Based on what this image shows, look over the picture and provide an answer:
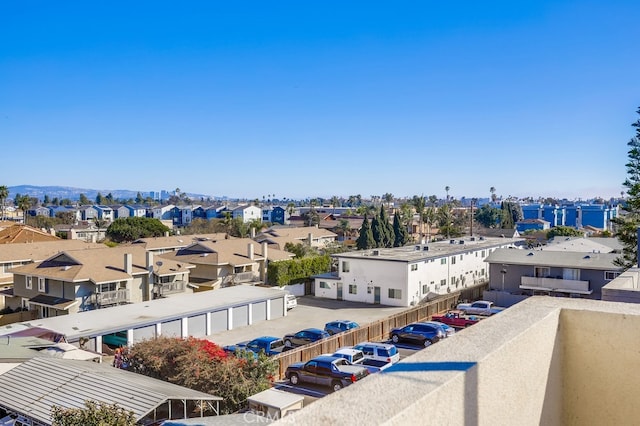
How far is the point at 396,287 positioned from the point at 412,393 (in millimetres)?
35741

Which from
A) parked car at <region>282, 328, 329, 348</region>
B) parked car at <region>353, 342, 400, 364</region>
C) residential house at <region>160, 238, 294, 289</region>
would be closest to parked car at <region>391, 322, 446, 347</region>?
parked car at <region>353, 342, 400, 364</region>

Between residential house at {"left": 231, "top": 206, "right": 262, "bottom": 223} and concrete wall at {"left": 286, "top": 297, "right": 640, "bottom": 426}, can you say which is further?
residential house at {"left": 231, "top": 206, "right": 262, "bottom": 223}

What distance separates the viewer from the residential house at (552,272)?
34.4m

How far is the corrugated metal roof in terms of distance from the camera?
13.1 meters

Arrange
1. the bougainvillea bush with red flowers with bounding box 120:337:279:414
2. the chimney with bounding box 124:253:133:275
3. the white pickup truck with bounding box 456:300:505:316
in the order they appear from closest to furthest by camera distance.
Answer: the bougainvillea bush with red flowers with bounding box 120:337:279:414 → the white pickup truck with bounding box 456:300:505:316 → the chimney with bounding box 124:253:133:275

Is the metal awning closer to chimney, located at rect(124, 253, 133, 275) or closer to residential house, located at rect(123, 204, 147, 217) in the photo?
chimney, located at rect(124, 253, 133, 275)

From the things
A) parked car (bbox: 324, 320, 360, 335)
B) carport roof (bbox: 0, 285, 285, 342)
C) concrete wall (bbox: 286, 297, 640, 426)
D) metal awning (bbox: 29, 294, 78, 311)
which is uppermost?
concrete wall (bbox: 286, 297, 640, 426)

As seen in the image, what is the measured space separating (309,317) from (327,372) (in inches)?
581

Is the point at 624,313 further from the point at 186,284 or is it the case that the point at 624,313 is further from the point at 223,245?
the point at 223,245

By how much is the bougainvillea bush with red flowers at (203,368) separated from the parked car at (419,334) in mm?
10199

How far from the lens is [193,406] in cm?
1576

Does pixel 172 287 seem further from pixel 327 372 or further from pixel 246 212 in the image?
pixel 246 212

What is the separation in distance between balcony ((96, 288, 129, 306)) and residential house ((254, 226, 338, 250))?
23605mm

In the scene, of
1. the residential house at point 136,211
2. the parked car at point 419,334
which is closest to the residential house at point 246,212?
the residential house at point 136,211
